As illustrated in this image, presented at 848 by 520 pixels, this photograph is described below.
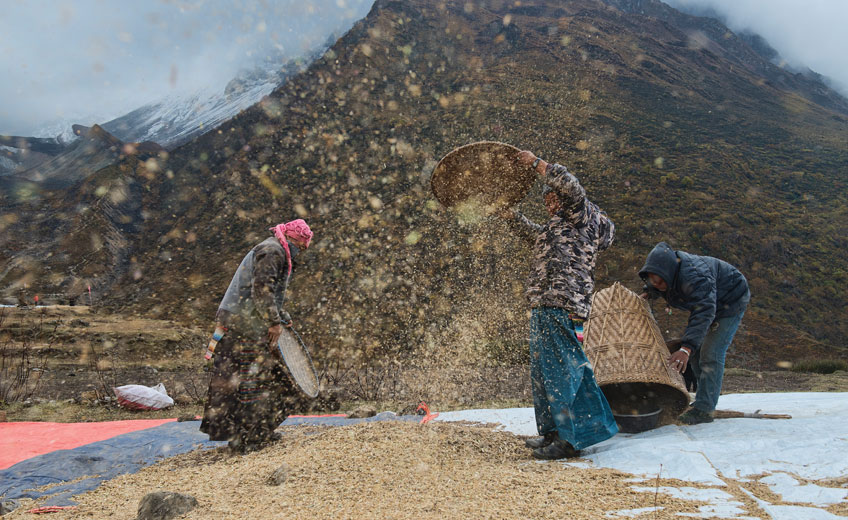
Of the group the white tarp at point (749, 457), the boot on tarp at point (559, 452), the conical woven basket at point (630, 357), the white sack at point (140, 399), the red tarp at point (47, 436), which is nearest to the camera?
the white tarp at point (749, 457)

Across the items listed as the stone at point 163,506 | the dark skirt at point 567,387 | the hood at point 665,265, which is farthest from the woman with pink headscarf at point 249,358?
the hood at point 665,265

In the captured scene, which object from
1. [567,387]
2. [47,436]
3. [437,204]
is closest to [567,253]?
[567,387]

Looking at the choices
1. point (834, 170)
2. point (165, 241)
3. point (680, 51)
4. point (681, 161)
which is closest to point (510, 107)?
point (681, 161)

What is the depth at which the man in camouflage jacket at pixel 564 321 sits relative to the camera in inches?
94.3

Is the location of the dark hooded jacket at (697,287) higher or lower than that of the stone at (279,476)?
higher

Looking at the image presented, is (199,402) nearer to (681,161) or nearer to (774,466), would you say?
(774,466)

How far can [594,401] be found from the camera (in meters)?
2.41

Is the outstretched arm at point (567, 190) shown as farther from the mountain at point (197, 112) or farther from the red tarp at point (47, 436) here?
the mountain at point (197, 112)

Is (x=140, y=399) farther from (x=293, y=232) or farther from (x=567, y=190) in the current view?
(x=567, y=190)

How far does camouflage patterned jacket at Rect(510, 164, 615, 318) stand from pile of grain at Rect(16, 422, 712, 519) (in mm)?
887

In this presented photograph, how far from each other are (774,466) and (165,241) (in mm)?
23206

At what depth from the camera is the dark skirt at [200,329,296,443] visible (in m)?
2.98

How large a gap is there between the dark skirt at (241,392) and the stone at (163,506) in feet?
3.88

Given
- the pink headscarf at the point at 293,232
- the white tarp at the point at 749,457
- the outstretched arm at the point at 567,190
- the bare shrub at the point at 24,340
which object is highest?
the outstretched arm at the point at 567,190
